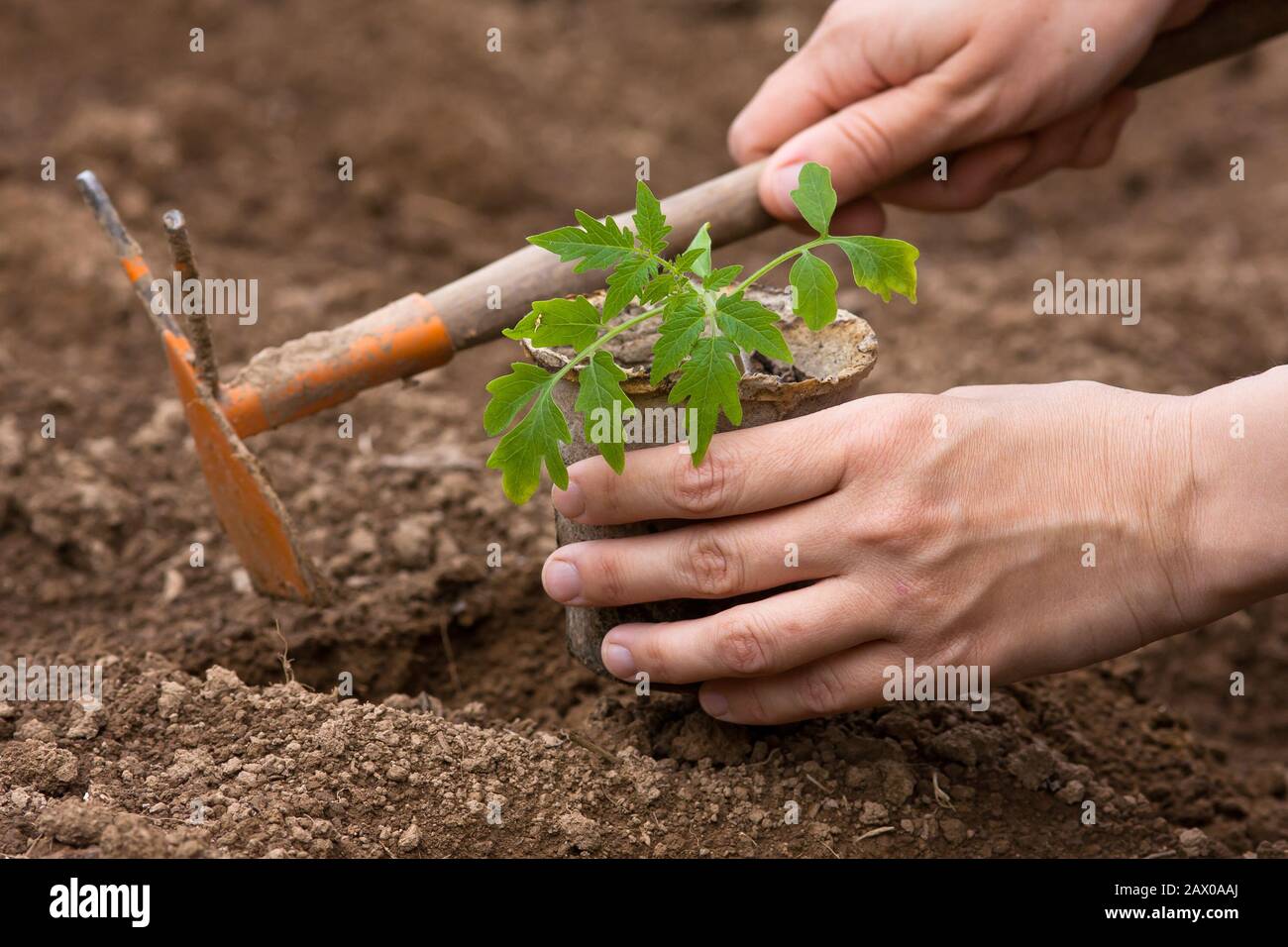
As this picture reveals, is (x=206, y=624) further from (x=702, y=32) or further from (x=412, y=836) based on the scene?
(x=702, y=32)

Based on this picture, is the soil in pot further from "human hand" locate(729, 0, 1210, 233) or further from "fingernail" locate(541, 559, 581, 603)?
"human hand" locate(729, 0, 1210, 233)

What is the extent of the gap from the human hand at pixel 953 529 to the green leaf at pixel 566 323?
0.19m

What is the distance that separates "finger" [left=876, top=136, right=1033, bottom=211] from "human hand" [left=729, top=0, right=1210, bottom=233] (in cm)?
1

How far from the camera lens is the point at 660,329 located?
67.4 inches

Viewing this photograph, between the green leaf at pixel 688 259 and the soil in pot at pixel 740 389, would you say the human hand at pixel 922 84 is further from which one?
the green leaf at pixel 688 259

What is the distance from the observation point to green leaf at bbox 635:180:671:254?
1.75m

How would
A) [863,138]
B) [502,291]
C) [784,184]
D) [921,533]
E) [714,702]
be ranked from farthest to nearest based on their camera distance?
1. [863,138]
2. [784,184]
3. [502,291]
4. [714,702]
5. [921,533]

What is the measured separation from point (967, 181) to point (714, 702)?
1542 mm

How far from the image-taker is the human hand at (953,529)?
5.86ft

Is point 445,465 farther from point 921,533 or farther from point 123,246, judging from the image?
point 921,533

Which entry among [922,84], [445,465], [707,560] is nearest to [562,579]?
[707,560]

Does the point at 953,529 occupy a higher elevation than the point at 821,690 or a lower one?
higher

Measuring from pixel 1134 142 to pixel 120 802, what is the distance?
5.10m
